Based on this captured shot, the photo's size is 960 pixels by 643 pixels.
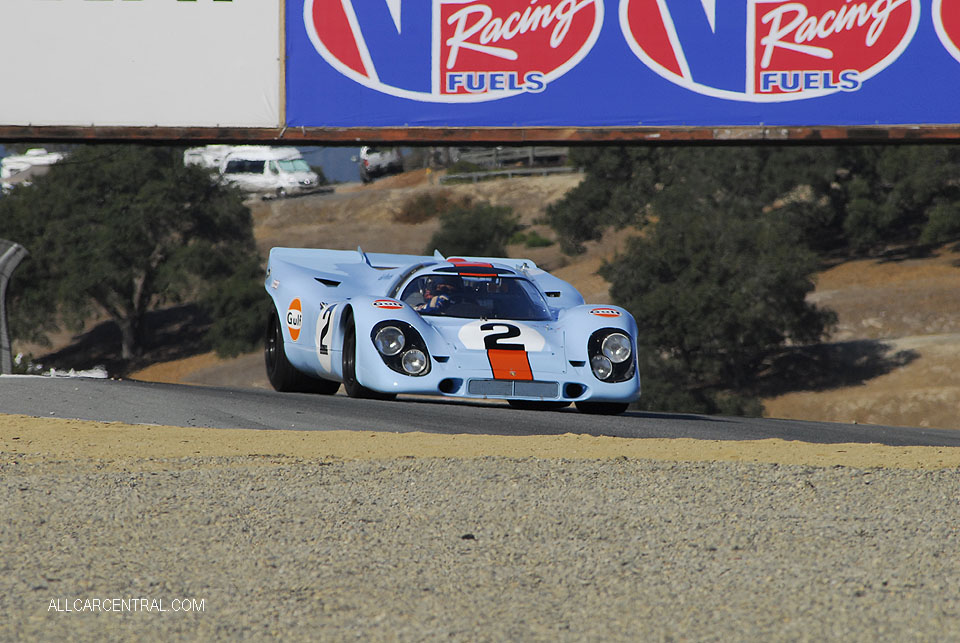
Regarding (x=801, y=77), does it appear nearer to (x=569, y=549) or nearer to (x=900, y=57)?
(x=900, y=57)

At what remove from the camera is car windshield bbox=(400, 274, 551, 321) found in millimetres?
10484

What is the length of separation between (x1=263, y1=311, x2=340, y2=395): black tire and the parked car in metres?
51.3

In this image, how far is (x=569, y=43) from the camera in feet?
48.8

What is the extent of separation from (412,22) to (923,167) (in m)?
30.7

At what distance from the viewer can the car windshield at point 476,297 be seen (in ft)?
34.4

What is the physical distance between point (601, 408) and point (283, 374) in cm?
325

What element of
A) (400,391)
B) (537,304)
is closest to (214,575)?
(400,391)

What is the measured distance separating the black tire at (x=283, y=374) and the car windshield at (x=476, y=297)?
5.53 feet

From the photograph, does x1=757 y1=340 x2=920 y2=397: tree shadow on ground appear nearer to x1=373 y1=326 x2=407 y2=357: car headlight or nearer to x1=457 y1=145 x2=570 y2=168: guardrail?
x1=373 y1=326 x2=407 y2=357: car headlight

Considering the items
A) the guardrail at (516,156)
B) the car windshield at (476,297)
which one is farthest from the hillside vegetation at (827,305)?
the car windshield at (476,297)

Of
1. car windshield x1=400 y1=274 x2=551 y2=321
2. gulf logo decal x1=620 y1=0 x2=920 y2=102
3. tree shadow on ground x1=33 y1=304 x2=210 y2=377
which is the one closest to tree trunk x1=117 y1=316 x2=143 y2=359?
tree shadow on ground x1=33 y1=304 x2=210 y2=377

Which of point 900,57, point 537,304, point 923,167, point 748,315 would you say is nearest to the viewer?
point 537,304

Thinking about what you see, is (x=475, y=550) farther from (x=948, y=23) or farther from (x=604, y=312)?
(x=948, y=23)

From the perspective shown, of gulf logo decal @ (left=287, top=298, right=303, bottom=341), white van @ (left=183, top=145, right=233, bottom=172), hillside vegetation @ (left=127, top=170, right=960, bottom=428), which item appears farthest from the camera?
white van @ (left=183, top=145, right=233, bottom=172)
